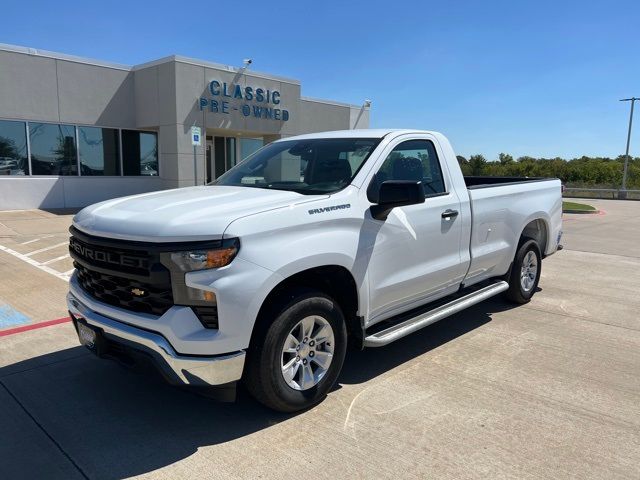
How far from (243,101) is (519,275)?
589 inches

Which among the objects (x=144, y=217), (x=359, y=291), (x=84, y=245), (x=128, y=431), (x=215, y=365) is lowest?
(x=128, y=431)

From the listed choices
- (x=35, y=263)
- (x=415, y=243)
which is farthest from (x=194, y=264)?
(x=35, y=263)

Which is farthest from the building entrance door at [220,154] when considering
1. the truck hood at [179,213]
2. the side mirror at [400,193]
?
the side mirror at [400,193]

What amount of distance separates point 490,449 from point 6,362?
400 cm

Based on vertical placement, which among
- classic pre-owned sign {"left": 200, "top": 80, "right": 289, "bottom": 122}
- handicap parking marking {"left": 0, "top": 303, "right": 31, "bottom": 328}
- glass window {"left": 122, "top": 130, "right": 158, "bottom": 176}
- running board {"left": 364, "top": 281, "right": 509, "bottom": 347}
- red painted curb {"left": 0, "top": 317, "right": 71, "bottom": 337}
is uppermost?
classic pre-owned sign {"left": 200, "top": 80, "right": 289, "bottom": 122}

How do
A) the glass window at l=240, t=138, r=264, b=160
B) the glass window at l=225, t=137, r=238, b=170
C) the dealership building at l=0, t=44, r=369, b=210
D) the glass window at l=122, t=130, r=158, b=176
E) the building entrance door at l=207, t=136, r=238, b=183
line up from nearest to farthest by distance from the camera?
1. the dealership building at l=0, t=44, r=369, b=210
2. the glass window at l=122, t=130, r=158, b=176
3. the building entrance door at l=207, t=136, r=238, b=183
4. the glass window at l=225, t=137, r=238, b=170
5. the glass window at l=240, t=138, r=264, b=160

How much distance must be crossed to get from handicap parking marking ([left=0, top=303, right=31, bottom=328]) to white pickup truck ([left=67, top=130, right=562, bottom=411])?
2.11 meters

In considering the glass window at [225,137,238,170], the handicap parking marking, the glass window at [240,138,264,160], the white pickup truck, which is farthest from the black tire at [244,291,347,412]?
the glass window at [240,138,264,160]

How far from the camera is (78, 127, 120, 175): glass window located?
16984mm

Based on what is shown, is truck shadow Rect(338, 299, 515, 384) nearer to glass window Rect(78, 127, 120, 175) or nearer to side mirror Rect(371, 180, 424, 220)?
side mirror Rect(371, 180, 424, 220)

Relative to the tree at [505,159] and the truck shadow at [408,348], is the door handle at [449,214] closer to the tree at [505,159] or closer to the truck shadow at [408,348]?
the truck shadow at [408,348]

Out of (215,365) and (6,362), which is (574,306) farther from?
(6,362)

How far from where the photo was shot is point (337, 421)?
3.52 meters

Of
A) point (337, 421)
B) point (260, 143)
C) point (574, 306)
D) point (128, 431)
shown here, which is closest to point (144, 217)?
point (128, 431)
